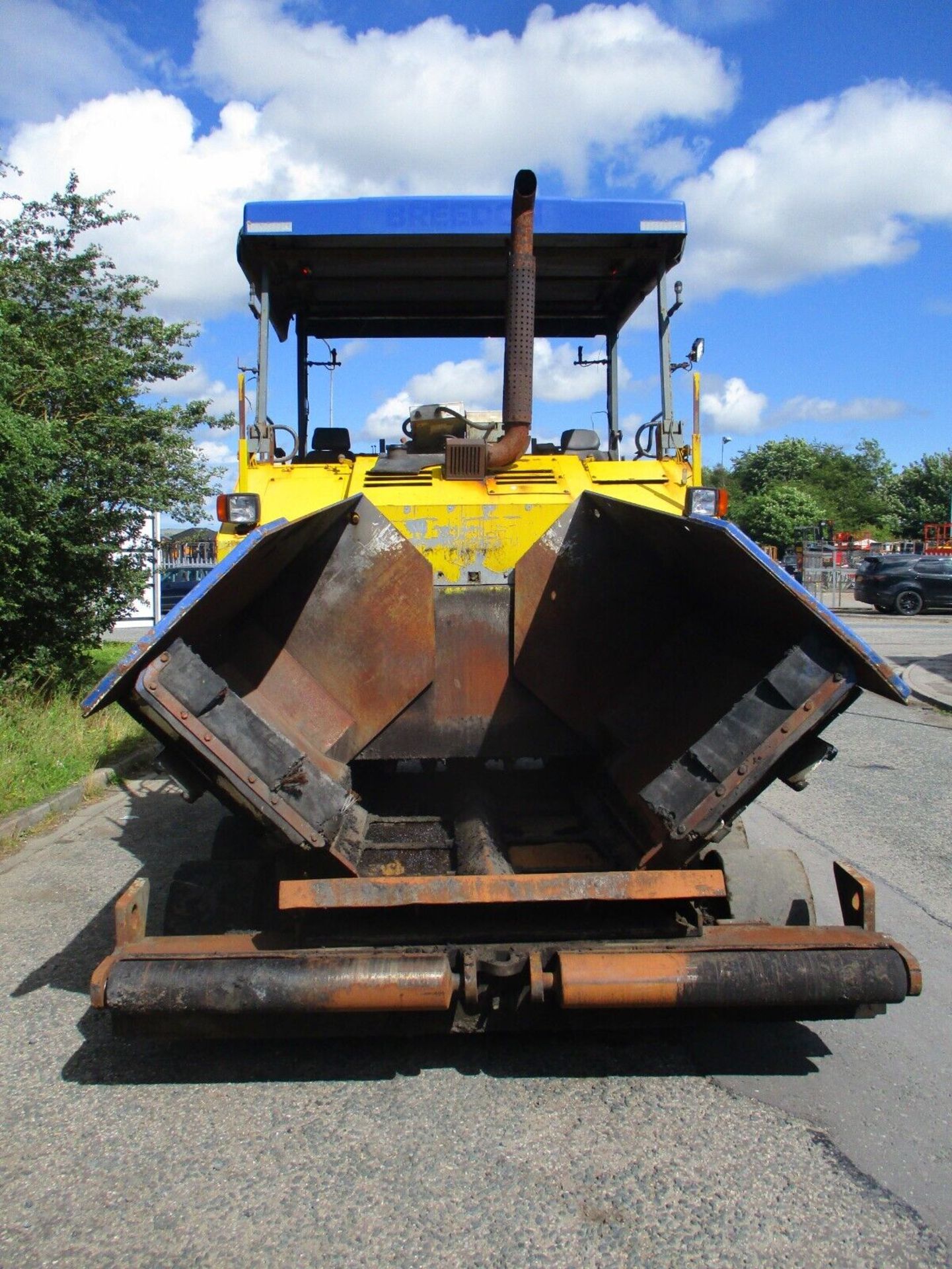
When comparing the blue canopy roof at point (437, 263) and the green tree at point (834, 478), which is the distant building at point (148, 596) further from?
the green tree at point (834, 478)

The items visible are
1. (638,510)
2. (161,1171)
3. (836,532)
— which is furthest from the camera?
(836,532)

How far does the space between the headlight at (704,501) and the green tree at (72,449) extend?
489 centimetres

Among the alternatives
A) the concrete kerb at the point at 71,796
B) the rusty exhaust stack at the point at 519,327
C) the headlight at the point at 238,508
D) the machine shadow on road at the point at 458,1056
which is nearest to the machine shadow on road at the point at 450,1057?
the machine shadow on road at the point at 458,1056

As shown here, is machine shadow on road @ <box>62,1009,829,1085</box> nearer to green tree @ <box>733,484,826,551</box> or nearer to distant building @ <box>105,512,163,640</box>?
distant building @ <box>105,512,163,640</box>

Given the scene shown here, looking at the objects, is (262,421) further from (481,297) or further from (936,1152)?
(936,1152)

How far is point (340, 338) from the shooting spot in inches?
257

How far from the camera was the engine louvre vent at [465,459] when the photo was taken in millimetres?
4500

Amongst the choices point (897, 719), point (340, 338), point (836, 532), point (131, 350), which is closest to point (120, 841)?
point (340, 338)

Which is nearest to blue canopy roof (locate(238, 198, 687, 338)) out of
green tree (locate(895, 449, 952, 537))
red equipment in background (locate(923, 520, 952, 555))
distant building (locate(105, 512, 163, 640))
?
distant building (locate(105, 512, 163, 640))

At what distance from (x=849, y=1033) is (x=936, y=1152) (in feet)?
2.51

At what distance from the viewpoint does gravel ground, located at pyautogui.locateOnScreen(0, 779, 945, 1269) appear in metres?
2.39

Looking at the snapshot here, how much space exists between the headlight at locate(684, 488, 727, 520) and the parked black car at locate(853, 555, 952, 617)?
982 inches

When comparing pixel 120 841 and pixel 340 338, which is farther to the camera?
pixel 340 338

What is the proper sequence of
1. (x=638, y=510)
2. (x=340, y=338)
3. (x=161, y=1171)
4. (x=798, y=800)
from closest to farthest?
(x=161, y=1171) < (x=638, y=510) < (x=340, y=338) < (x=798, y=800)
